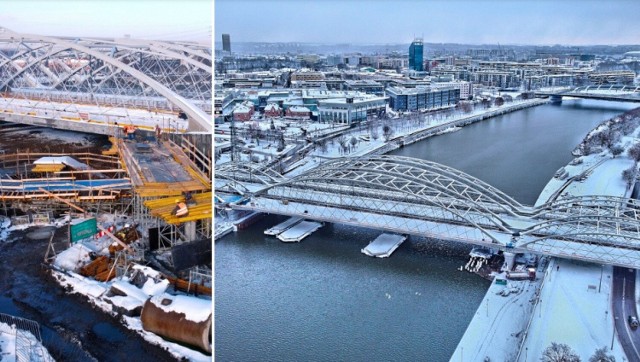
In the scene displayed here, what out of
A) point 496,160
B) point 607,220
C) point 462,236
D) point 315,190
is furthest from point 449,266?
point 496,160

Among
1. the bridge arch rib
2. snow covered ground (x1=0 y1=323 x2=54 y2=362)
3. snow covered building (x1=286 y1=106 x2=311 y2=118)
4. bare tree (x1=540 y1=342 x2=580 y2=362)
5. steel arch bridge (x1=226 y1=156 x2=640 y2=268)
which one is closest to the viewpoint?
snow covered ground (x1=0 y1=323 x2=54 y2=362)

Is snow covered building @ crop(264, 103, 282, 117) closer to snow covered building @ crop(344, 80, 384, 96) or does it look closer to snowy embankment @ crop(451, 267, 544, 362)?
snow covered building @ crop(344, 80, 384, 96)

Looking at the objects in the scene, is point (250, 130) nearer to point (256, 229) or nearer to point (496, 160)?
point (496, 160)

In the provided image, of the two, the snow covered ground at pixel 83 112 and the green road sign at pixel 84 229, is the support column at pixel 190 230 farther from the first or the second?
the green road sign at pixel 84 229

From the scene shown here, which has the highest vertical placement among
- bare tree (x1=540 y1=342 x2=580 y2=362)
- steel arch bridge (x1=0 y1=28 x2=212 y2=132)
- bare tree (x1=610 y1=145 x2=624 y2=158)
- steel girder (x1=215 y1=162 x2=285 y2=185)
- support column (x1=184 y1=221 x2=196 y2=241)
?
steel arch bridge (x1=0 y1=28 x2=212 y2=132)

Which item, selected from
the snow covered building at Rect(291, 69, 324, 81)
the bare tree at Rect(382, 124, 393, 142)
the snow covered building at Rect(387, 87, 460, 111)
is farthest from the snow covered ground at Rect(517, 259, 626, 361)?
the snow covered building at Rect(291, 69, 324, 81)

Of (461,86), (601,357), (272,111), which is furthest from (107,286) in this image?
(461,86)

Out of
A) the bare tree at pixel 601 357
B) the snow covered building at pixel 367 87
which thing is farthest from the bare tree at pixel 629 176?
the snow covered building at pixel 367 87
